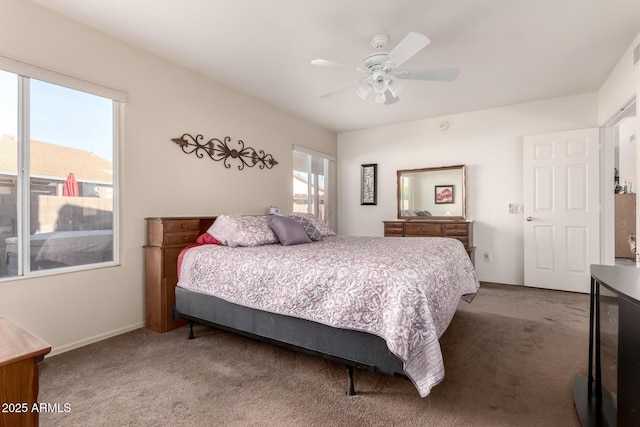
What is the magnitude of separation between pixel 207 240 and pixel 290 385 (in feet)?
5.23

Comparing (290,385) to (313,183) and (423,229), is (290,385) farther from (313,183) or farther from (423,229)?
(313,183)

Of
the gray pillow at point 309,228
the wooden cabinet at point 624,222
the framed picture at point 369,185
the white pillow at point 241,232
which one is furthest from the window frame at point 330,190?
the wooden cabinet at point 624,222

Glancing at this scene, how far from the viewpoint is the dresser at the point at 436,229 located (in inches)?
174

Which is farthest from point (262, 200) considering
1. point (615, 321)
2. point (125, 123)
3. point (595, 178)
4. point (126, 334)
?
point (595, 178)

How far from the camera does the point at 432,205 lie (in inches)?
197

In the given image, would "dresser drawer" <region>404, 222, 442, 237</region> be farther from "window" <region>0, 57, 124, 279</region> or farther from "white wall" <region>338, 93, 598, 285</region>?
"window" <region>0, 57, 124, 279</region>

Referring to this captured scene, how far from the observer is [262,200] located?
168 inches

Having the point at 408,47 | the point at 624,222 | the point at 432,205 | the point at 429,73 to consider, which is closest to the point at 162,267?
the point at 408,47

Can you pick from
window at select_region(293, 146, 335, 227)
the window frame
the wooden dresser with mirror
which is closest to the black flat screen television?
the wooden dresser with mirror

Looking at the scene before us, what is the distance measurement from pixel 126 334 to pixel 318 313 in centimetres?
196

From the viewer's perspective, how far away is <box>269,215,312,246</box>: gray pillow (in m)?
Result: 2.99

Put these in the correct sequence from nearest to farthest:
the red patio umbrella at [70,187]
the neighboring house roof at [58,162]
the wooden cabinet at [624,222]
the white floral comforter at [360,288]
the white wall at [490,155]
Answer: the white floral comforter at [360,288], the neighboring house roof at [58,162], the red patio umbrella at [70,187], the white wall at [490,155], the wooden cabinet at [624,222]

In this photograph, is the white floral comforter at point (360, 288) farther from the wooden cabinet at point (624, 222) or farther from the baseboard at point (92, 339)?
the wooden cabinet at point (624, 222)

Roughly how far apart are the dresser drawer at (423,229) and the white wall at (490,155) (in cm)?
59
